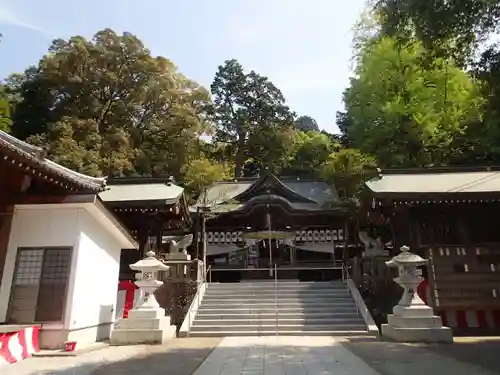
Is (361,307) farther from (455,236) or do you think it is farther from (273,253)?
(273,253)

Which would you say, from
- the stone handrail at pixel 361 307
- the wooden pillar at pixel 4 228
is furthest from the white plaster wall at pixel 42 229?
the stone handrail at pixel 361 307

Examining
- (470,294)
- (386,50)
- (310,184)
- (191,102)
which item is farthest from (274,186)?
(191,102)

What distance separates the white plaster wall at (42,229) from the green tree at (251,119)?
31.3 meters

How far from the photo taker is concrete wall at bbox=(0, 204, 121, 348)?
8.44 meters

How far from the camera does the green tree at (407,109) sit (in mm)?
20125

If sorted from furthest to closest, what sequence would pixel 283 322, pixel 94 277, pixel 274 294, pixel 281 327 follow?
pixel 274 294, pixel 283 322, pixel 281 327, pixel 94 277

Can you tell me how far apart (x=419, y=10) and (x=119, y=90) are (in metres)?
27.5

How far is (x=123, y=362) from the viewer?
6.98 meters

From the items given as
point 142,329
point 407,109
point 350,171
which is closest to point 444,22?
point 142,329

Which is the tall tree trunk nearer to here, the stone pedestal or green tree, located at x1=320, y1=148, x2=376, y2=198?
green tree, located at x1=320, y1=148, x2=376, y2=198

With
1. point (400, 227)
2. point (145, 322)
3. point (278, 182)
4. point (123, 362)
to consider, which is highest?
point (278, 182)

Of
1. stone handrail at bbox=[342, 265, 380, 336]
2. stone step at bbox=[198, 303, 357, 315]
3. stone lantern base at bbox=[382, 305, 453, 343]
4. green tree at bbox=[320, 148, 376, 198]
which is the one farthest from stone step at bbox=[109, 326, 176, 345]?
green tree at bbox=[320, 148, 376, 198]

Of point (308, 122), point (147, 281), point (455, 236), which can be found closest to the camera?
point (147, 281)

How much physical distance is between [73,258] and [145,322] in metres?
2.51
